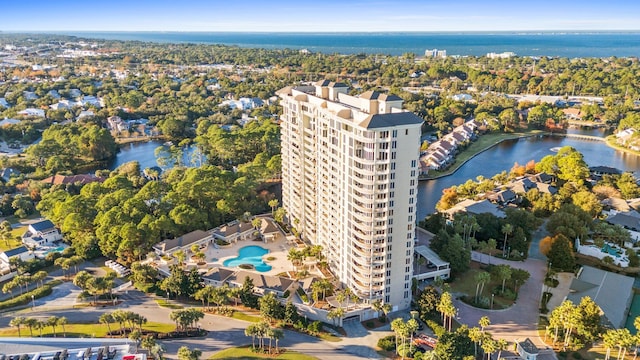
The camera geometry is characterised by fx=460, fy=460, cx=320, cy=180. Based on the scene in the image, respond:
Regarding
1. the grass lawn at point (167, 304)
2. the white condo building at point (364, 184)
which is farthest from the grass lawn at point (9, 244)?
the white condo building at point (364, 184)

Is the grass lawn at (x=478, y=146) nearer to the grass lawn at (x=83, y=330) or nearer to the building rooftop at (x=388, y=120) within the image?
the building rooftop at (x=388, y=120)

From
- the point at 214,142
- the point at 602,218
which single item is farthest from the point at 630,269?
the point at 214,142

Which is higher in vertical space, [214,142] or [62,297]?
[214,142]

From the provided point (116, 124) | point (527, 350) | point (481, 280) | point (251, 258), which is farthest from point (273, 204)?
point (116, 124)

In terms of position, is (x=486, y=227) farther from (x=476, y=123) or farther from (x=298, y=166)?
(x=476, y=123)

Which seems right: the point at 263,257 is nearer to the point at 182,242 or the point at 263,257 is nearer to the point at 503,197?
the point at 182,242

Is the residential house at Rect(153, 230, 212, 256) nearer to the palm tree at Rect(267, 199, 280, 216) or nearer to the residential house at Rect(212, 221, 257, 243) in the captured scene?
the residential house at Rect(212, 221, 257, 243)
